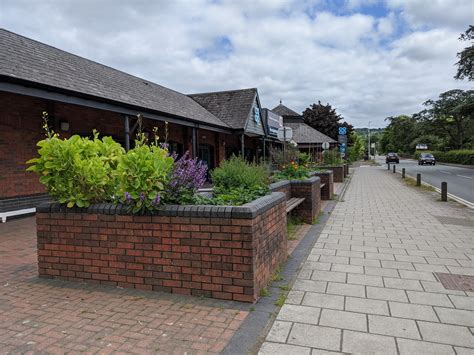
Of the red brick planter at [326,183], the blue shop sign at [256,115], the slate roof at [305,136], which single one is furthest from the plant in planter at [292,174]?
the slate roof at [305,136]

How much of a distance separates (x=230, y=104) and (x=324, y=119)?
37619 millimetres

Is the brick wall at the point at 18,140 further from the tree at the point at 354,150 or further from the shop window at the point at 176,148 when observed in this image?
the tree at the point at 354,150

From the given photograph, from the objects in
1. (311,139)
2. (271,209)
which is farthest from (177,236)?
(311,139)

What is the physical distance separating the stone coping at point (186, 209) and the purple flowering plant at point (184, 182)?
0.22m

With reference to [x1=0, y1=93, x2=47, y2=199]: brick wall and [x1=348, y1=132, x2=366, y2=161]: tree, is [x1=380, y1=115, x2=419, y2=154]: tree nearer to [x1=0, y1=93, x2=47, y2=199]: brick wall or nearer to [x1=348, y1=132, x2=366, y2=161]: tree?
[x1=348, y1=132, x2=366, y2=161]: tree

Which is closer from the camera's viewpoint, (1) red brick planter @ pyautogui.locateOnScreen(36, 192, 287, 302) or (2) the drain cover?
(1) red brick planter @ pyautogui.locateOnScreen(36, 192, 287, 302)

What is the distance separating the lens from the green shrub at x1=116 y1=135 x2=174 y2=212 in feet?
13.0

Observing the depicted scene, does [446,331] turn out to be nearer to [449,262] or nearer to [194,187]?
[449,262]

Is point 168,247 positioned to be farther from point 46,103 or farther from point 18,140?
point 46,103

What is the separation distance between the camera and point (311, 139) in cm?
4041

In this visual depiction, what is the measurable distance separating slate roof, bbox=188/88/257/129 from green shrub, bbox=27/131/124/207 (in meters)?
16.1

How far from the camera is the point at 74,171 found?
4.32 metres

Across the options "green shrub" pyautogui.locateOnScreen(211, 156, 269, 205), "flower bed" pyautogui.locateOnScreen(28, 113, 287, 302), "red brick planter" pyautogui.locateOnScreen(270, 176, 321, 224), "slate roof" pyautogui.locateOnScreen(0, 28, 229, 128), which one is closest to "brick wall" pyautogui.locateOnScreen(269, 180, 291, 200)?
"red brick planter" pyautogui.locateOnScreen(270, 176, 321, 224)

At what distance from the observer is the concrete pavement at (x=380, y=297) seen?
302cm
